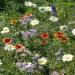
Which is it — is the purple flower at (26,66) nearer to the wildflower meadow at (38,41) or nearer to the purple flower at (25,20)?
the wildflower meadow at (38,41)

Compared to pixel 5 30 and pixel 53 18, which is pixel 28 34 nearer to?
pixel 5 30

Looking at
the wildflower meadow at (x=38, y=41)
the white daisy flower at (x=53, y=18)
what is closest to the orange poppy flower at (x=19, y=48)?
the wildflower meadow at (x=38, y=41)

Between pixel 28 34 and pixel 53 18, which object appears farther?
pixel 53 18

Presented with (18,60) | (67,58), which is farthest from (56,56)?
(18,60)

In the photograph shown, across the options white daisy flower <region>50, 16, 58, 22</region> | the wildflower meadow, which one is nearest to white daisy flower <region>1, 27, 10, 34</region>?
the wildflower meadow

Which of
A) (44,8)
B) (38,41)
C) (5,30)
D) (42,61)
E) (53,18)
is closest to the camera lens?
(42,61)

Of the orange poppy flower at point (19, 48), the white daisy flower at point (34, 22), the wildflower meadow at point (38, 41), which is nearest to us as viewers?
the wildflower meadow at point (38, 41)

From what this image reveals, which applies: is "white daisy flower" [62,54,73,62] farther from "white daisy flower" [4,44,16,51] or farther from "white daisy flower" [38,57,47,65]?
"white daisy flower" [4,44,16,51]

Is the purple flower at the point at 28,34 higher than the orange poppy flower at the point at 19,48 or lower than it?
higher

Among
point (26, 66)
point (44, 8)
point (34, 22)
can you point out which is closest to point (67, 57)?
point (26, 66)

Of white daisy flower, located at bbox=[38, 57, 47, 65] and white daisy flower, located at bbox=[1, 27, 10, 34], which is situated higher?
white daisy flower, located at bbox=[1, 27, 10, 34]

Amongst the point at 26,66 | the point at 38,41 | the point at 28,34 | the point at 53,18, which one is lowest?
the point at 26,66
